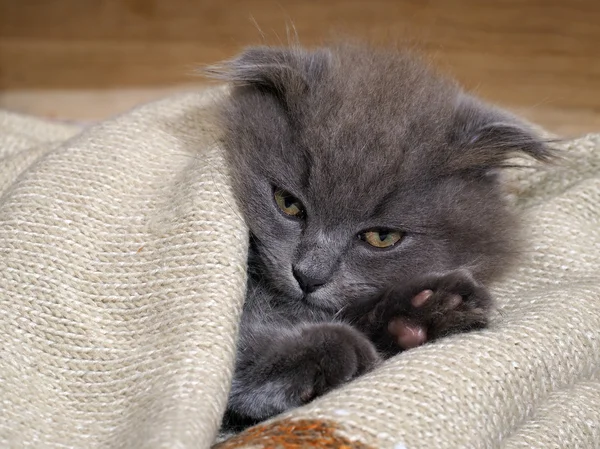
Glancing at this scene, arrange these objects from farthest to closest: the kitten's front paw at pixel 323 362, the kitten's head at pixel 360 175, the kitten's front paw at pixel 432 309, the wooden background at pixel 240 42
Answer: the wooden background at pixel 240 42, the kitten's head at pixel 360 175, the kitten's front paw at pixel 432 309, the kitten's front paw at pixel 323 362

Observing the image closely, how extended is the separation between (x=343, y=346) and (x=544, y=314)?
447mm

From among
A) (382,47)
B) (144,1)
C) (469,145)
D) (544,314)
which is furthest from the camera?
(144,1)

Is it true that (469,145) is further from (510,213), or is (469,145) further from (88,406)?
(88,406)

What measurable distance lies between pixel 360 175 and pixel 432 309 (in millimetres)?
311

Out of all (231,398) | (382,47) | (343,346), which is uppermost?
(382,47)

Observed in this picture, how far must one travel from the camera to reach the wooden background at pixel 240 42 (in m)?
3.53

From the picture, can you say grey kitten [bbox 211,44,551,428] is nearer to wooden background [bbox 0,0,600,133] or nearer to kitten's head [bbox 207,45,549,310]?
kitten's head [bbox 207,45,549,310]

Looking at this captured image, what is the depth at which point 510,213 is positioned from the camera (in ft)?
5.64

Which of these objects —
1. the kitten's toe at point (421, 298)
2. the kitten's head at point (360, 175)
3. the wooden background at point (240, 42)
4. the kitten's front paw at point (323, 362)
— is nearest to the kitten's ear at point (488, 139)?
the kitten's head at point (360, 175)

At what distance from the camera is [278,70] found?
1621mm

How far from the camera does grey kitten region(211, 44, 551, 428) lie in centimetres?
142

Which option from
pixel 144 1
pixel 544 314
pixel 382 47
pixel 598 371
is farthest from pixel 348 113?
pixel 144 1

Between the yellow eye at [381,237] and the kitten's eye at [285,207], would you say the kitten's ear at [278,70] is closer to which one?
the kitten's eye at [285,207]

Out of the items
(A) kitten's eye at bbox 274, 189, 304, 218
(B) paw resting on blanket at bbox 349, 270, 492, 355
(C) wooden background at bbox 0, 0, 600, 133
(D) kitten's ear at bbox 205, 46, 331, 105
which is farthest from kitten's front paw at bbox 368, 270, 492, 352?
(C) wooden background at bbox 0, 0, 600, 133
